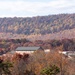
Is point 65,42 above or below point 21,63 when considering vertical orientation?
below

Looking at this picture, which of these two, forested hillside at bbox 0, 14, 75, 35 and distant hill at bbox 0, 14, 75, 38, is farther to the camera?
forested hillside at bbox 0, 14, 75, 35

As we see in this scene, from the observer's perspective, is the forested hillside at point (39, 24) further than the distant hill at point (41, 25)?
Yes

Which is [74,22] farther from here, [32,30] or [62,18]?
[32,30]

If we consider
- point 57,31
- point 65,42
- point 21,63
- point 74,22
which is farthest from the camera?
point 74,22

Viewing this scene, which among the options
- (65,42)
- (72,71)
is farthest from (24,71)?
(65,42)

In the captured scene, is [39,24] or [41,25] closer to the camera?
[41,25]
